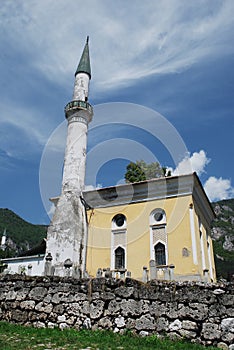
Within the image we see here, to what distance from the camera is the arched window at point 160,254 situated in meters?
19.2

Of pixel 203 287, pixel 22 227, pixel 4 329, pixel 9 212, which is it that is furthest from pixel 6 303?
pixel 9 212

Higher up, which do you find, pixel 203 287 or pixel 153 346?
pixel 203 287

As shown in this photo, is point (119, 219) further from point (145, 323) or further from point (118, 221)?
point (145, 323)

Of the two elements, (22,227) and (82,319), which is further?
(22,227)

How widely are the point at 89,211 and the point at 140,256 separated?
17.0ft

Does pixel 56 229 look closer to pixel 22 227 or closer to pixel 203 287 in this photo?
pixel 203 287

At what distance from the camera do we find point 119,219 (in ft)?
71.8

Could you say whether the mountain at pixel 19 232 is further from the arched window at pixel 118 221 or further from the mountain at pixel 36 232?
the arched window at pixel 118 221

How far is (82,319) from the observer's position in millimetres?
6598

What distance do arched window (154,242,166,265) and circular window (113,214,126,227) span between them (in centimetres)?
310

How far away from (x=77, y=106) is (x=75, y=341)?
830 inches

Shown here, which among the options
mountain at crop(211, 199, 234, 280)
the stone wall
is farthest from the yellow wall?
mountain at crop(211, 199, 234, 280)

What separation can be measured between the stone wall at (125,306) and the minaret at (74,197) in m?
10.4

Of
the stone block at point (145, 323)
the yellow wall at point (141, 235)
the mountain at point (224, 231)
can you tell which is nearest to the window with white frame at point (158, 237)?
the yellow wall at point (141, 235)
